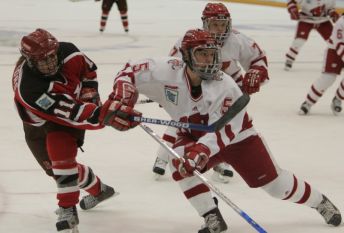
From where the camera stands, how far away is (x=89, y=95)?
132 inches

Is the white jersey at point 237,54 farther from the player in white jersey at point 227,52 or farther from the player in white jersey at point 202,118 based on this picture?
the player in white jersey at point 202,118

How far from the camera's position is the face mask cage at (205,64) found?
3098mm

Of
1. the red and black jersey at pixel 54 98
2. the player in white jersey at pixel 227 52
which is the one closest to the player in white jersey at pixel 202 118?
the red and black jersey at pixel 54 98

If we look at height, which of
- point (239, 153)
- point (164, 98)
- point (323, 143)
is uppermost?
point (164, 98)

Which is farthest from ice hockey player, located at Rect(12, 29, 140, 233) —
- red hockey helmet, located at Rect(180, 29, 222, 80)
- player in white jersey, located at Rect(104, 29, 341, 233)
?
red hockey helmet, located at Rect(180, 29, 222, 80)

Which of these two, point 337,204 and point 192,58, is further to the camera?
point 337,204

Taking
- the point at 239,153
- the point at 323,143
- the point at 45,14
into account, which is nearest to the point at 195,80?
the point at 239,153

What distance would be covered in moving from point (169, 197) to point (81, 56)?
0.95m

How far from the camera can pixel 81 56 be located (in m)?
3.38

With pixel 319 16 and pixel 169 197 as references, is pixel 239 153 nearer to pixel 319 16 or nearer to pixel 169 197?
pixel 169 197

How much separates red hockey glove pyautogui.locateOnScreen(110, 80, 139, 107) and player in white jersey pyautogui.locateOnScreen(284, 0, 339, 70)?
4.83 meters

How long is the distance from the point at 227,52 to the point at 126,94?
1.21 m

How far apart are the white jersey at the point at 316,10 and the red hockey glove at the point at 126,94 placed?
→ 16.0 ft

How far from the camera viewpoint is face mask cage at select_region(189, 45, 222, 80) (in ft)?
10.2
